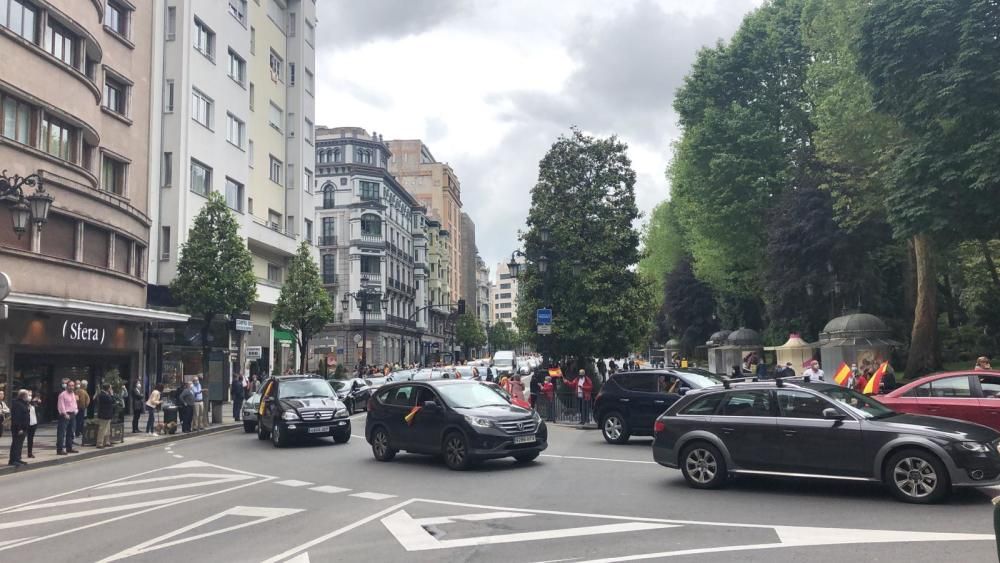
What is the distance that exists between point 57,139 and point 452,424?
1833 cm

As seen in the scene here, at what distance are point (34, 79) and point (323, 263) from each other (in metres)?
52.9

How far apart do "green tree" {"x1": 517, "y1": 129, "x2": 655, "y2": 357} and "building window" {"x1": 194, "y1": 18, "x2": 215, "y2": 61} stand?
55.2 feet

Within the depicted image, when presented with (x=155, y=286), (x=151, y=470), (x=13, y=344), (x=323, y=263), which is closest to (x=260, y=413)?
(x=151, y=470)

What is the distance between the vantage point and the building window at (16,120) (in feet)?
74.5

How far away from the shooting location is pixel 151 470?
625 inches

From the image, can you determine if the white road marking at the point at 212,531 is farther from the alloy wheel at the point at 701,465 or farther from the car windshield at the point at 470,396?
the alloy wheel at the point at 701,465

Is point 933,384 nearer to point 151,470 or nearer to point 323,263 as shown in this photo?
point 151,470

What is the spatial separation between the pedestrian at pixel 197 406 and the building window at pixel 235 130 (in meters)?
16.8

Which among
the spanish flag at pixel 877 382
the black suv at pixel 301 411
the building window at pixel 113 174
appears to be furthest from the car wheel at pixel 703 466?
the building window at pixel 113 174

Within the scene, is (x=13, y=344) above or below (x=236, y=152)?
below

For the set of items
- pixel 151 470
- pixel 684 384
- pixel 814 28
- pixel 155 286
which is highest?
pixel 814 28

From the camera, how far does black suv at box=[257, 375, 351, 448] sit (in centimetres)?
1978

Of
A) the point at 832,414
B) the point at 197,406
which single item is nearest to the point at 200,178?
the point at 197,406

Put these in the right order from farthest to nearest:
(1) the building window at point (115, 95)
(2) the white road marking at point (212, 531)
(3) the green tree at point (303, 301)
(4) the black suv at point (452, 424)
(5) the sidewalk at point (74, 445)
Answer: (3) the green tree at point (303, 301) → (1) the building window at point (115, 95) → (5) the sidewalk at point (74, 445) → (4) the black suv at point (452, 424) → (2) the white road marking at point (212, 531)
